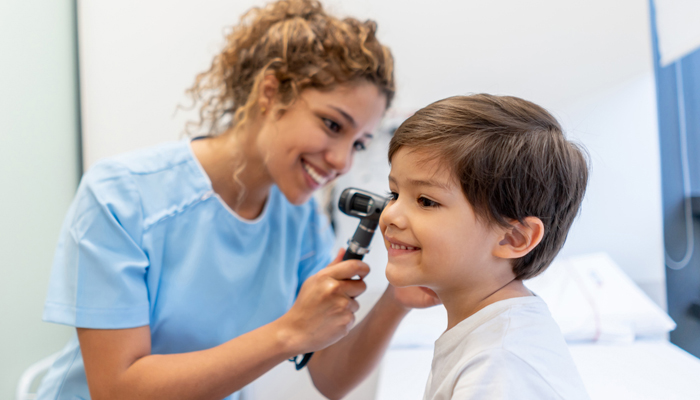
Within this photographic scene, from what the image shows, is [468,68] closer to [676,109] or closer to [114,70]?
[676,109]

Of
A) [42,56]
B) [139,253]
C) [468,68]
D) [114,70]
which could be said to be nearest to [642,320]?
[468,68]

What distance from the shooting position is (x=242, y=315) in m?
0.89

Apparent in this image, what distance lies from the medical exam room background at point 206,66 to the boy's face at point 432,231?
77 centimetres

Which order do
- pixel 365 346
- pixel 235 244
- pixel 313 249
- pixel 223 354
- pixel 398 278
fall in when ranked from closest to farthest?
1. pixel 398 278
2. pixel 223 354
3. pixel 365 346
4. pixel 235 244
5. pixel 313 249

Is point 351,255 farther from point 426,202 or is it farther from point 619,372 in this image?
point 619,372

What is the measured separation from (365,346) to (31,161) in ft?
3.53

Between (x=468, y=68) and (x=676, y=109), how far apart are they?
57 cm

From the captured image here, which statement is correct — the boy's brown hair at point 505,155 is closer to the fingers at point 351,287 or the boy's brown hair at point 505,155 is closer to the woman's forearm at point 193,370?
the fingers at point 351,287

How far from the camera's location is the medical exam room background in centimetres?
113

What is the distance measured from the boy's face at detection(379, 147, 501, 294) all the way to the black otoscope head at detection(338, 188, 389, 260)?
0.09m

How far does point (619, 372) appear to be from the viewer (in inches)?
33.4

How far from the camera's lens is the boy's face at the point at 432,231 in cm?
52

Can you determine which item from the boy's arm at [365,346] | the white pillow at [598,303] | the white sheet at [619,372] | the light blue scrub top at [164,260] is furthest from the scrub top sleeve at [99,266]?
the white pillow at [598,303]

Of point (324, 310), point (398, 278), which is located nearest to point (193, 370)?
point (324, 310)
